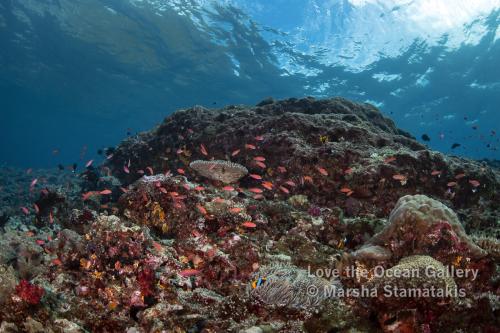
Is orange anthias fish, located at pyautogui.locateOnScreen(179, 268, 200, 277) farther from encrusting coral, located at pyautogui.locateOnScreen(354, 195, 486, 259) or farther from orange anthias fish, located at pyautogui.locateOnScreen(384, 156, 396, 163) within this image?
orange anthias fish, located at pyautogui.locateOnScreen(384, 156, 396, 163)

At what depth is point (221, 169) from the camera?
827 centimetres

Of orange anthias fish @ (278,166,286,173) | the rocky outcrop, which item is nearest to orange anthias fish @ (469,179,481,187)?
the rocky outcrop

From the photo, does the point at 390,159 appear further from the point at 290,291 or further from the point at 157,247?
the point at 157,247

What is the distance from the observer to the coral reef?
368cm

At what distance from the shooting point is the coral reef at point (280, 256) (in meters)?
3.68

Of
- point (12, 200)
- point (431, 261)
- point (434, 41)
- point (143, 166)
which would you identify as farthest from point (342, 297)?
point (434, 41)

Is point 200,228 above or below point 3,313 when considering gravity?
above

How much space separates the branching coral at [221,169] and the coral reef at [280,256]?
4 centimetres

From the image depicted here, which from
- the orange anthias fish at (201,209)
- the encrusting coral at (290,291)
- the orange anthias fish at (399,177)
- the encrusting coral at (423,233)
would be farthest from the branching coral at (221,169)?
the encrusting coral at (290,291)

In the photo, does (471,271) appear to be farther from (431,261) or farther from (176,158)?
(176,158)

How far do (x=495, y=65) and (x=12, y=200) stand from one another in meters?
41.2

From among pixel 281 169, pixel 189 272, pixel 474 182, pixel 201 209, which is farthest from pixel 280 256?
pixel 474 182

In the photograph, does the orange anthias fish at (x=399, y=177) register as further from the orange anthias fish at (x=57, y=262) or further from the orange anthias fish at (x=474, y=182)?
the orange anthias fish at (x=57, y=262)

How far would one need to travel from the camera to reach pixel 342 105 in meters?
14.2
